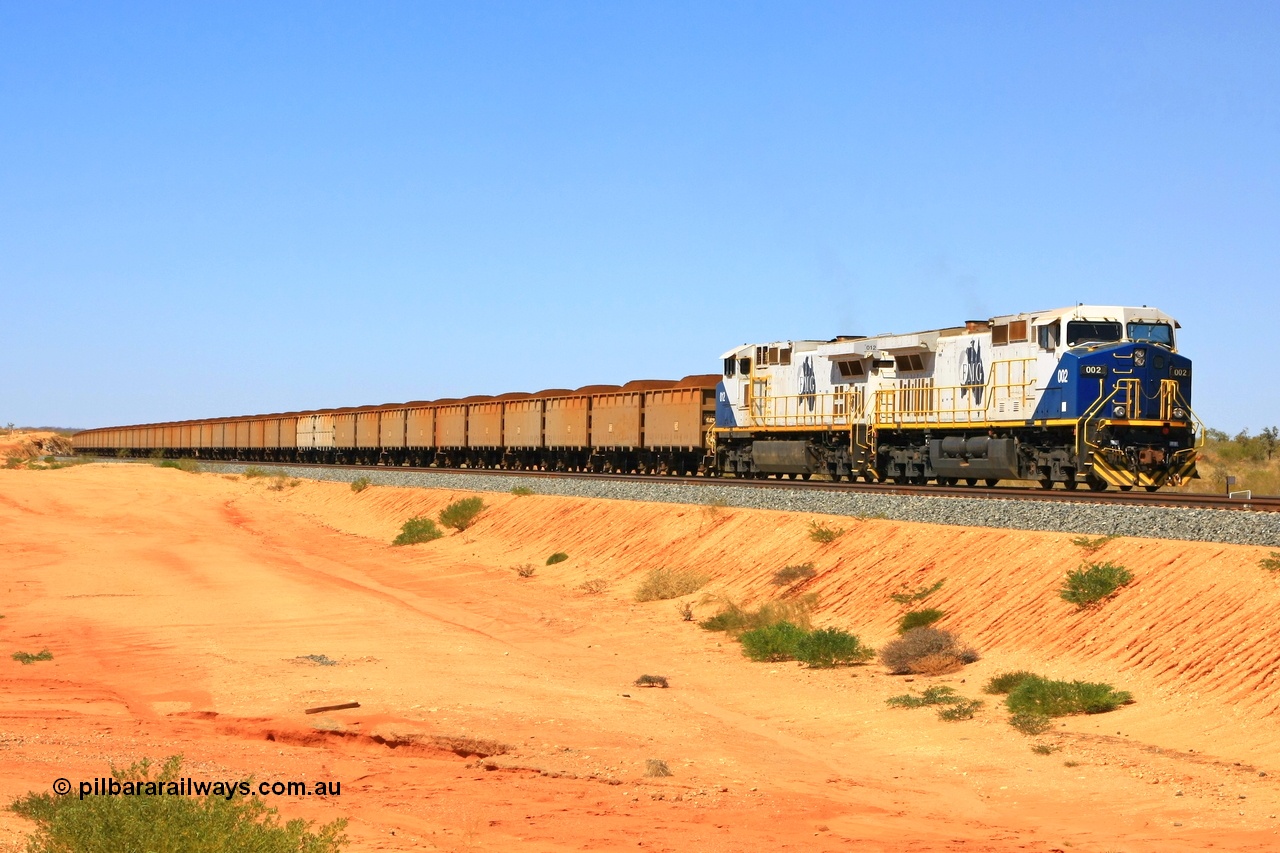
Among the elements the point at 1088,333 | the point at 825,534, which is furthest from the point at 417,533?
the point at 1088,333

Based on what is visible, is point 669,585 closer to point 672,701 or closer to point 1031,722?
point 672,701

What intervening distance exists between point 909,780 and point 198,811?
21.7 feet

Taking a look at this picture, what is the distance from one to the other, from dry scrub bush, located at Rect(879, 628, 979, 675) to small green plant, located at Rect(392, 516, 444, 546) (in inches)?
789

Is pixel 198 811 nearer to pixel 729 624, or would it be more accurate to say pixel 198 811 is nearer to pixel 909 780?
pixel 909 780

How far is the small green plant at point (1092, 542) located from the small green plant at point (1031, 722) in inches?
169

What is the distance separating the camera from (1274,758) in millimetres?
11773

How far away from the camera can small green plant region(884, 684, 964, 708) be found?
15.2 metres

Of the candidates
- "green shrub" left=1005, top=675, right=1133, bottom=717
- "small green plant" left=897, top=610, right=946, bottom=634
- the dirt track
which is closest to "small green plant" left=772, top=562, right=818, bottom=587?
the dirt track

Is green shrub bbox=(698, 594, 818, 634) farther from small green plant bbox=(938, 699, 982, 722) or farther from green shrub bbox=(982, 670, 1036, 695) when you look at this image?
small green plant bbox=(938, 699, 982, 722)

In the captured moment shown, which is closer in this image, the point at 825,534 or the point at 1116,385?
the point at 825,534

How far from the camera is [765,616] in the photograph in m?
20.5

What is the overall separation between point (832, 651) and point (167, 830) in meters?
11.7

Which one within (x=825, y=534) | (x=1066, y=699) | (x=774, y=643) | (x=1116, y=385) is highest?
(x=1116, y=385)

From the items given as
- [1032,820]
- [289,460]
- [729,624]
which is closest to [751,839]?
[1032,820]
